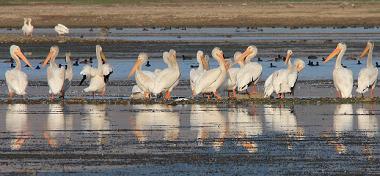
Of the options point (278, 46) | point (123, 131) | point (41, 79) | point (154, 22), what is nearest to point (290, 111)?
point (123, 131)

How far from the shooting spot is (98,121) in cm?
1500

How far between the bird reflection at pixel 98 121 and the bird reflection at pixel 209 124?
3.57 ft

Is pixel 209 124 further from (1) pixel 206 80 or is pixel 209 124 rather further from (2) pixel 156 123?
(1) pixel 206 80

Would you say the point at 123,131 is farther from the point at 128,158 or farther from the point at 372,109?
the point at 372,109

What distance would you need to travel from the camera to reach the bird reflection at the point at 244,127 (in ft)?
41.0

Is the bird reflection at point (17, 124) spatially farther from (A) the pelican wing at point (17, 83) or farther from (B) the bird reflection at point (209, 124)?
(B) the bird reflection at point (209, 124)

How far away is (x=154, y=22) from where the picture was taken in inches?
2398

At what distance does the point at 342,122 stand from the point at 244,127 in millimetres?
1350

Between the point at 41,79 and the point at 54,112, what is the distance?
8.09 metres

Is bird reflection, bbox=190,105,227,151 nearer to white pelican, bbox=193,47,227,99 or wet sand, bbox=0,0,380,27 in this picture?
white pelican, bbox=193,47,227,99

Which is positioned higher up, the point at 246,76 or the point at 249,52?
the point at 249,52

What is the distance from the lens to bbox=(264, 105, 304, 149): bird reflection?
1346cm

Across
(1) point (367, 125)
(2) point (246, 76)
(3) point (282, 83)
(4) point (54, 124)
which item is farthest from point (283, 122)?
(2) point (246, 76)

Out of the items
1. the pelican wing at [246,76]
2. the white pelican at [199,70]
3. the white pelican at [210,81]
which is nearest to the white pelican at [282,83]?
the pelican wing at [246,76]
